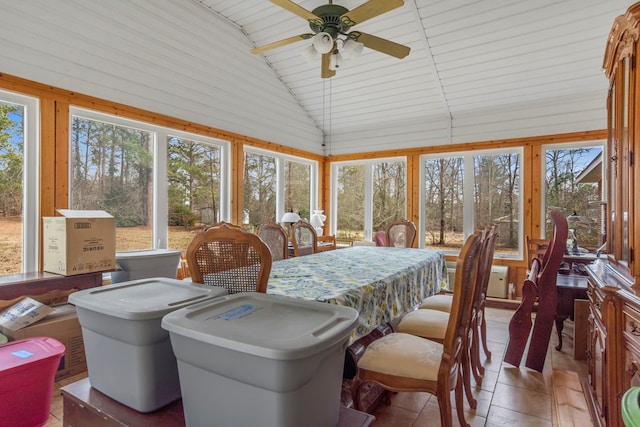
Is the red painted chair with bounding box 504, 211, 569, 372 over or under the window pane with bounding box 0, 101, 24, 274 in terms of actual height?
under

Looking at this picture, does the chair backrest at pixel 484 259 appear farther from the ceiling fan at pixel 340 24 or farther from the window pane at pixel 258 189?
the window pane at pixel 258 189

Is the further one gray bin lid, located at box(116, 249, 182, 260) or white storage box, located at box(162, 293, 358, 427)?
gray bin lid, located at box(116, 249, 182, 260)

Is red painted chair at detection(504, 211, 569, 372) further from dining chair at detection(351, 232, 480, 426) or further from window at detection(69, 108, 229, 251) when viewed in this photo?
window at detection(69, 108, 229, 251)

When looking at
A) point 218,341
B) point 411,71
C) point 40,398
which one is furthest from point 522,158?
point 40,398

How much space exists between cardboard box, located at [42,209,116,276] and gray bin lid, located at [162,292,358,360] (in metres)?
2.16

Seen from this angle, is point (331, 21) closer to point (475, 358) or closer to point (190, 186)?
point (190, 186)

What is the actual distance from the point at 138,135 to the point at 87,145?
1.78ft

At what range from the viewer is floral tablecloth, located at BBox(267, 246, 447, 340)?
1.78 m

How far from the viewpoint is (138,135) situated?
3820 millimetres

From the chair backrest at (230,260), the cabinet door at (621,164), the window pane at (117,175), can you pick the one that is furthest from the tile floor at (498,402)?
the window pane at (117,175)

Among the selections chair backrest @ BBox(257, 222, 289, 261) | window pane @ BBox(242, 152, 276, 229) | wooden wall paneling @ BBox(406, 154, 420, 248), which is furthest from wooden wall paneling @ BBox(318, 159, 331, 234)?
chair backrest @ BBox(257, 222, 289, 261)

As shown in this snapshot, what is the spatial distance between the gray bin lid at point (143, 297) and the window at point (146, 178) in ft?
8.11

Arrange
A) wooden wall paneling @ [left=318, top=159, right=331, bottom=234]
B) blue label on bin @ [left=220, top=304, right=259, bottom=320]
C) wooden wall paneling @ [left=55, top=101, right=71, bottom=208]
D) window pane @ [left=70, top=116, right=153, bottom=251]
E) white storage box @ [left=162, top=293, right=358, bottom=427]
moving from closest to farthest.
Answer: white storage box @ [left=162, top=293, right=358, bottom=427], blue label on bin @ [left=220, top=304, right=259, bottom=320], wooden wall paneling @ [left=55, top=101, right=71, bottom=208], window pane @ [left=70, top=116, right=153, bottom=251], wooden wall paneling @ [left=318, top=159, right=331, bottom=234]

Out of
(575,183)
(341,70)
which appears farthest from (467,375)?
(341,70)
